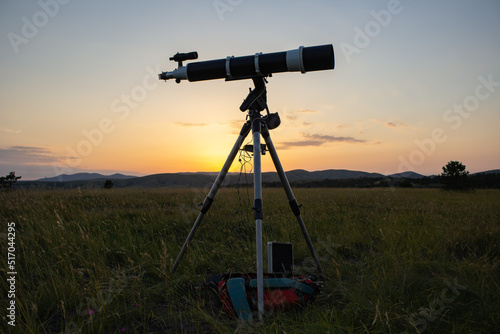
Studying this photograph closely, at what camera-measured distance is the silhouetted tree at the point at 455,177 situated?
65.4 ft

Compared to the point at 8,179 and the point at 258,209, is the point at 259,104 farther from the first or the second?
the point at 8,179

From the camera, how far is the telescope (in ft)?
9.33

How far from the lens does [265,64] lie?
293cm

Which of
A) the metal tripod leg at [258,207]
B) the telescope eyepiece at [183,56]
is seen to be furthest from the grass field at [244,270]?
the telescope eyepiece at [183,56]

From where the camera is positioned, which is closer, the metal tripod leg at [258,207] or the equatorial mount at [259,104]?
the metal tripod leg at [258,207]

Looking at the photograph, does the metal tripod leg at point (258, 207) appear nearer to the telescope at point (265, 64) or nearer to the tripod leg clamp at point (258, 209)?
the tripod leg clamp at point (258, 209)

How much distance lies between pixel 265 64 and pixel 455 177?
76.3 feet

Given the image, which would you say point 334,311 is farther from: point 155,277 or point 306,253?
point 155,277

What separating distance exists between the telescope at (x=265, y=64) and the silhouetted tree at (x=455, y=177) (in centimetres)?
2246

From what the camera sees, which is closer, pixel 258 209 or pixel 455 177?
pixel 258 209

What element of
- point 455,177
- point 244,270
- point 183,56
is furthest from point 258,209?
point 455,177

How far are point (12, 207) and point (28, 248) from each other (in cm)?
297

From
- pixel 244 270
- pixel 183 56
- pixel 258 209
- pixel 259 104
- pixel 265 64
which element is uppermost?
pixel 183 56

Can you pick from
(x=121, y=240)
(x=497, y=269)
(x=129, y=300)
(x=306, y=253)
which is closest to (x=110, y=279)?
(x=129, y=300)
